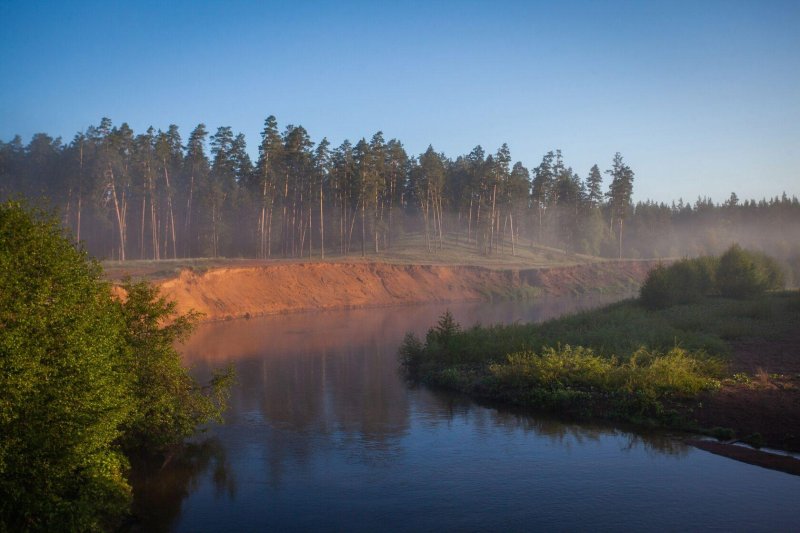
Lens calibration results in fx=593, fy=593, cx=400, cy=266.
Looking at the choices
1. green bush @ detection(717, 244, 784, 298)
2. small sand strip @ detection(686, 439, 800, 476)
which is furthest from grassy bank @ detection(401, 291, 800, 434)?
green bush @ detection(717, 244, 784, 298)

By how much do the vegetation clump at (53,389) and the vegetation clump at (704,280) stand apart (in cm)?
3516

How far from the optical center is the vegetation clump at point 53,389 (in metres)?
11.3

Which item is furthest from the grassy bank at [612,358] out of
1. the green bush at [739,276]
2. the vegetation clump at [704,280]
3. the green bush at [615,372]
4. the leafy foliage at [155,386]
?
the leafy foliage at [155,386]

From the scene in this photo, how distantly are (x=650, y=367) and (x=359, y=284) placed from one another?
48895 mm

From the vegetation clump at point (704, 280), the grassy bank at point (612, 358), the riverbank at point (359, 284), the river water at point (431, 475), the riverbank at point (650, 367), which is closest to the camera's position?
the river water at point (431, 475)

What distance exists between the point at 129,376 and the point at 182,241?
81.8 metres

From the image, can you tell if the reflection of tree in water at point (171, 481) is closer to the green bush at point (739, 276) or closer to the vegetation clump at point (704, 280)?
the vegetation clump at point (704, 280)

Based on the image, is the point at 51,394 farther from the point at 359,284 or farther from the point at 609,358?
the point at 359,284

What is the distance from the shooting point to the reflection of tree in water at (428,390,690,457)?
1872cm

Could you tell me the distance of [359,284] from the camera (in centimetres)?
6912

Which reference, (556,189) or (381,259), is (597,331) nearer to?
(381,259)

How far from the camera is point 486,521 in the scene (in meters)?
13.6

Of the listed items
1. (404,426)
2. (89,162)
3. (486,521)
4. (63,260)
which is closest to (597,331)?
(404,426)

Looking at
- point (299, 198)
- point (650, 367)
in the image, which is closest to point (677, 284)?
point (650, 367)
